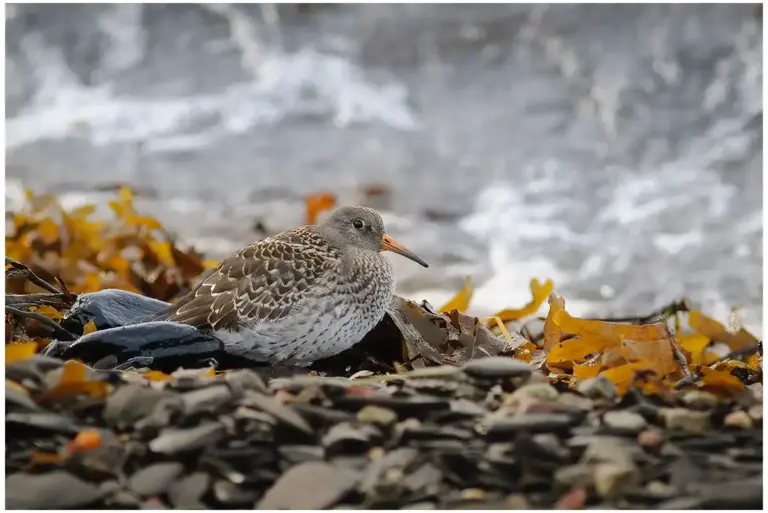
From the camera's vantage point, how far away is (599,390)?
6.69ft

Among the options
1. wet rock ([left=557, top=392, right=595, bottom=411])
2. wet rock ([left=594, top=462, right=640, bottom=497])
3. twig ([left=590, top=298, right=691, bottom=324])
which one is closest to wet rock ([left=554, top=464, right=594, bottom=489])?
wet rock ([left=594, top=462, right=640, bottom=497])

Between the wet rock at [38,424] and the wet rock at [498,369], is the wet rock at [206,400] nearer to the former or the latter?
the wet rock at [38,424]

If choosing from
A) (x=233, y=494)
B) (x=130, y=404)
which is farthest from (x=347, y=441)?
(x=130, y=404)

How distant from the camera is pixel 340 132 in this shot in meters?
5.12

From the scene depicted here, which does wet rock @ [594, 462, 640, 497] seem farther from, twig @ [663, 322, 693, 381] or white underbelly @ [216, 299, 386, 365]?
white underbelly @ [216, 299, 386, 365]

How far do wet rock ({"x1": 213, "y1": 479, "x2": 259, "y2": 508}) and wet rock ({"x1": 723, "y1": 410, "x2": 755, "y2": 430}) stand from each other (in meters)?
1.00

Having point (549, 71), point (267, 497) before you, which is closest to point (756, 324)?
point (549, 71)

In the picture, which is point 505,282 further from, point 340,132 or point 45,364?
point 45,364

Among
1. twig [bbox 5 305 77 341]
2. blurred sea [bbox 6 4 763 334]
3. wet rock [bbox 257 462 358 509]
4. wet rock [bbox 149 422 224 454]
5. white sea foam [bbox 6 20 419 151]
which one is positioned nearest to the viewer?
wet rock [bbox 257 462 358 509]

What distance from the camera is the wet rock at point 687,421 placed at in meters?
1.88

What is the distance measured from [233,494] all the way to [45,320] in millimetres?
1182

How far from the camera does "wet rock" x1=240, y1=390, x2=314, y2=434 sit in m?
1.82

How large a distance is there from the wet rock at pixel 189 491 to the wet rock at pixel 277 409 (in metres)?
0.19

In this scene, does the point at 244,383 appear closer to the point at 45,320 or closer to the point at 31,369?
the point at 31,369
